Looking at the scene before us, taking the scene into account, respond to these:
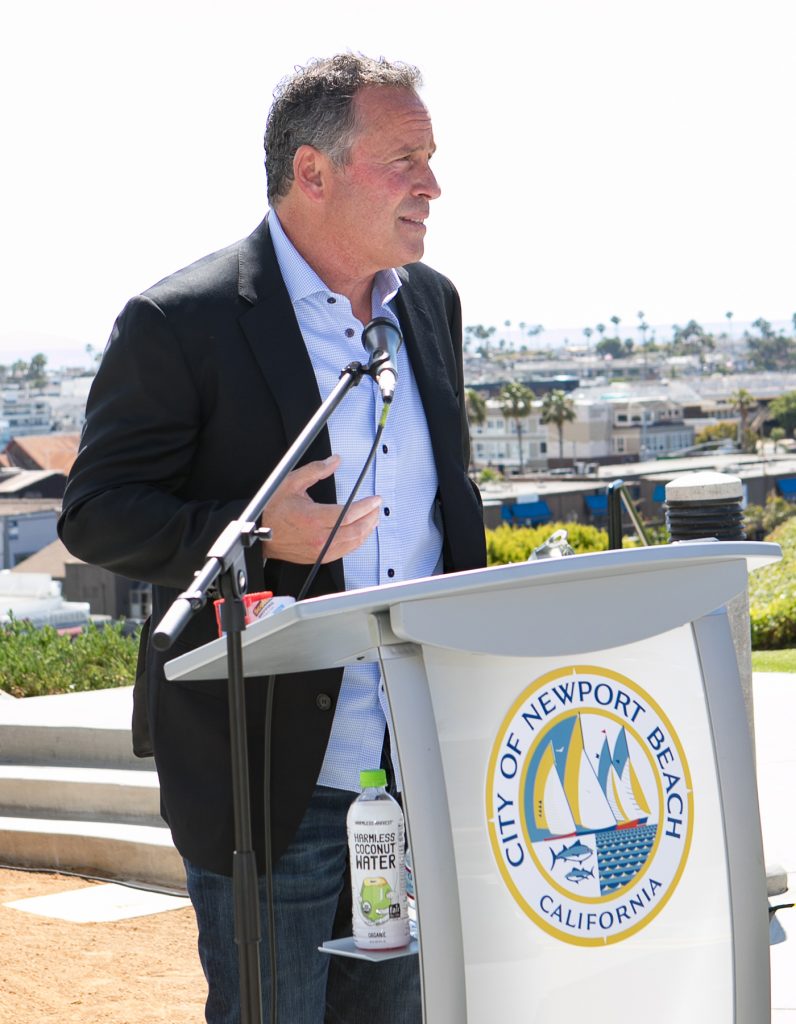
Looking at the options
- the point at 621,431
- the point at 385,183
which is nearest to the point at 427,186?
the point at 385,183

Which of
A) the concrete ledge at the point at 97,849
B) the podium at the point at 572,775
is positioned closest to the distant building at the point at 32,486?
the concrete ledge at the point at 97,849

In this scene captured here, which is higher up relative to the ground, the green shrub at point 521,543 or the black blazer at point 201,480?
the black blazer at point 201,480

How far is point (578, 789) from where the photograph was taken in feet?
5.46

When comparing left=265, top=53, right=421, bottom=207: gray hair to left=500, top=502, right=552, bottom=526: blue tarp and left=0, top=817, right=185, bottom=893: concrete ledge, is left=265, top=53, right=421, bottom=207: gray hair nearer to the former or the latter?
left=0, top=817, right=185, bottom=893: concrete ledge

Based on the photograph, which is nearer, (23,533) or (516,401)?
(23,533)

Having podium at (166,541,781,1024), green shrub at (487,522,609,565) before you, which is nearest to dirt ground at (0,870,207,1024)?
podium at (166,541,781,1024)

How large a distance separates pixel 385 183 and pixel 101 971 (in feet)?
9.26

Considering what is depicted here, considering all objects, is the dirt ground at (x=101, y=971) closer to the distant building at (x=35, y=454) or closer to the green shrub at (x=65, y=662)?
the green shrub at (x=65, y=662)

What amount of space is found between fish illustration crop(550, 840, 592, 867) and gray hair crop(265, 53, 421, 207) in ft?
3.57

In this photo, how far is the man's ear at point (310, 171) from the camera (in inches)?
86.5

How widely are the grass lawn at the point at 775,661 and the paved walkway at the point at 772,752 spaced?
152cm

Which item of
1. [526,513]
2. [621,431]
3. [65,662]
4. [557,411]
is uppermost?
[557,411]

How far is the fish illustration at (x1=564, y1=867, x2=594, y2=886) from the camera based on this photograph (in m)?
1.65

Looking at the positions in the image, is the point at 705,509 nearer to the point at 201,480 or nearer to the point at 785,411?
the point at 201,480
